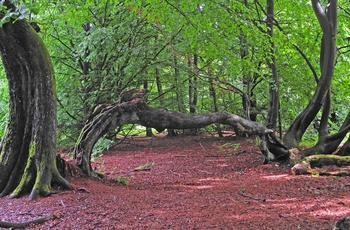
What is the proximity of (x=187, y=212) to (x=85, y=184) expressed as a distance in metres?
2.38

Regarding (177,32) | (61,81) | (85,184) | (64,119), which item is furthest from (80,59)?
(85,184)

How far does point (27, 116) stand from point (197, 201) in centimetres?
331

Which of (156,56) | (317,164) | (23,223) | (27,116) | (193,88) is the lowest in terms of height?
(317,164)

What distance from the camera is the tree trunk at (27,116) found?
5.62 metres

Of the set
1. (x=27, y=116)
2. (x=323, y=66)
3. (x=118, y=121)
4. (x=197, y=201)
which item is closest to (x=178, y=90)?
(x=323, y=66)

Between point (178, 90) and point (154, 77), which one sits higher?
point (154, 77)

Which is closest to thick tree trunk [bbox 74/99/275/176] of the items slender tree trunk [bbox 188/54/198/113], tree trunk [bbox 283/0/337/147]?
tree trunk [bbox 283/0/337/147]

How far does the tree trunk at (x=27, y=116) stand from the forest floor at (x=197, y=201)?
1.59 ft

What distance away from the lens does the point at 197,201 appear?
18.0ft

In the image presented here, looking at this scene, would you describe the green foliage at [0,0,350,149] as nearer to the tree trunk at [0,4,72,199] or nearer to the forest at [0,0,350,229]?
the forest at [0,0,350,229]

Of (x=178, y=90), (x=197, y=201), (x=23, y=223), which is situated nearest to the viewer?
(x=23, y=223)

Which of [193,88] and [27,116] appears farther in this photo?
[193,88]

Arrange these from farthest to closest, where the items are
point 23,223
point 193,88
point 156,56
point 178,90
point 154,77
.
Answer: point 193,88, point 178,90, point 154,77, point 156,56, point 23,223

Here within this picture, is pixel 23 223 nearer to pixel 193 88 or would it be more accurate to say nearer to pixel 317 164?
pixel 317 164
